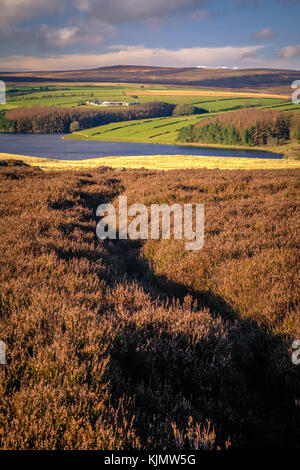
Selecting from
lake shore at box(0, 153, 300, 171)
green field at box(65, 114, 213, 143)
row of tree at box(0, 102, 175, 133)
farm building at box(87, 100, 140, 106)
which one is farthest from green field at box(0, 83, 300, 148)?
lake shore at box(0, 153, 300, 171)

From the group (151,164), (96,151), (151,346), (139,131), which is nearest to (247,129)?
(139,131)

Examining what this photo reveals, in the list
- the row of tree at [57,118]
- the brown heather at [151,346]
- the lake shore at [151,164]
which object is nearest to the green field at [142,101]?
the row of tree at [57,118]

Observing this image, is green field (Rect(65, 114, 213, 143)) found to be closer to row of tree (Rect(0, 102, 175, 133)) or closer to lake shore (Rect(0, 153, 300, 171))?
row of tree (Rect(0, 102, 175, 133))

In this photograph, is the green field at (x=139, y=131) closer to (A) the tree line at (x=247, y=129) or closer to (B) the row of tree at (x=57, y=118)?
(B) the row of tree at (x=57, y=118)

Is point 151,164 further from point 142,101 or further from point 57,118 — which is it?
point 142,101
